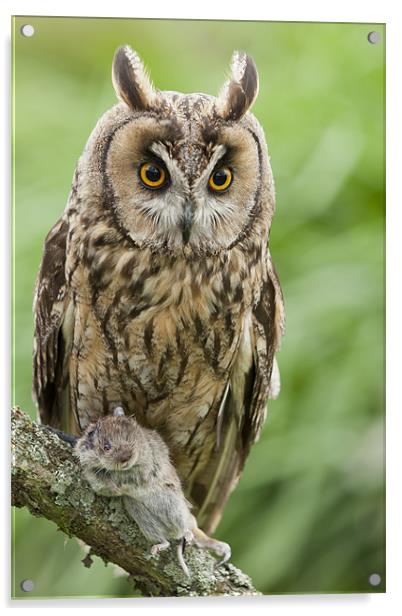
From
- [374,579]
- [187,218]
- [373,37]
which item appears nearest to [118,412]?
[187,218]

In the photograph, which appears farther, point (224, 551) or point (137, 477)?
point (224, 551)

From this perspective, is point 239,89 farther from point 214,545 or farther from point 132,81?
point 214,545

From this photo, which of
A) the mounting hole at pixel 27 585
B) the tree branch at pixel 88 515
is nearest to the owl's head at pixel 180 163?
the tree branch at pixel 88 515

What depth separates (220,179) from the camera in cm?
174

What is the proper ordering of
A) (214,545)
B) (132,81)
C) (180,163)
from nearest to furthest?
(180,163)
(132,81)
(214,545)

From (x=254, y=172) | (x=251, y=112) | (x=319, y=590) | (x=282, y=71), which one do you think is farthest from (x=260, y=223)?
(x=319, y=590)

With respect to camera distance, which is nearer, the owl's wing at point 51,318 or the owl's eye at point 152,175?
the owl's eye at point 152,175

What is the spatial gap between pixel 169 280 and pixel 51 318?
0.28 meters

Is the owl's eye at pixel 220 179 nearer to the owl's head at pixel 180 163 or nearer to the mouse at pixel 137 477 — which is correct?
the owl's head at pixel 180 163

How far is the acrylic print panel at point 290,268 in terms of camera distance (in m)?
1.88

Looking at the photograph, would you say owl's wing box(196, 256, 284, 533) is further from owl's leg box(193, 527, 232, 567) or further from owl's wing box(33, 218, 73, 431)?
owl's wing box(33, 218, 73, 431)

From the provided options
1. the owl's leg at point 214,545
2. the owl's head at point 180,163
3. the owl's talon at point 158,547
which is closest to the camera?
the owl's head at point 180,163

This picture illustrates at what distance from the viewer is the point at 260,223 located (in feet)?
6.15

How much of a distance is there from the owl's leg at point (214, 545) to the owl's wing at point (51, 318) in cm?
46
